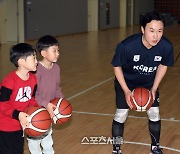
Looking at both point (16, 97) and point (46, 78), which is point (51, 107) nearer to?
point (46, 78)

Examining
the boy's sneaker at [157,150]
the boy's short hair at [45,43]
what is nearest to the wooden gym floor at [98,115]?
the boy's sneaker at [157,150]

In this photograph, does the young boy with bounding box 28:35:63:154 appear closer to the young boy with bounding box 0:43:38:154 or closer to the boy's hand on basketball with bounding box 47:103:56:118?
the boy's hand on basketball with bounding box 47:103:56:118

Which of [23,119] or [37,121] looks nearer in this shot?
[23,119]

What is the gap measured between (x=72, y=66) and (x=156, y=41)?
6.64 metres

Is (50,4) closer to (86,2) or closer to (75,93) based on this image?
(86,2)

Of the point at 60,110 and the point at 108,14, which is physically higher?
the point at 108,14

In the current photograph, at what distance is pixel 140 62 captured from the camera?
11.8 feet

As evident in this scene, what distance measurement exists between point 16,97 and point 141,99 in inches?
48.8

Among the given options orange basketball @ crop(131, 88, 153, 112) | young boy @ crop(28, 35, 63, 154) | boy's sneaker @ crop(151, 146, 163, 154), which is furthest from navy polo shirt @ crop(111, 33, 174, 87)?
boy's sneaker @ crop(151, 146, 163, 154)

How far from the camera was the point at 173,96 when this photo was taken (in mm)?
6844

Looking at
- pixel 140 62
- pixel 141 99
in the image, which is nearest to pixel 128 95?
pixel 141 99

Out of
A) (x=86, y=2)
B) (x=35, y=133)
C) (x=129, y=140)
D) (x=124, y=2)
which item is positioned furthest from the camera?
(x=124, y=2)

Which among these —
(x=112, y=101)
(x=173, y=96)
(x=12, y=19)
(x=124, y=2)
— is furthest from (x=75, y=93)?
(x=124, y=2)

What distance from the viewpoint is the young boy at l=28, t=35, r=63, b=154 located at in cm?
338
